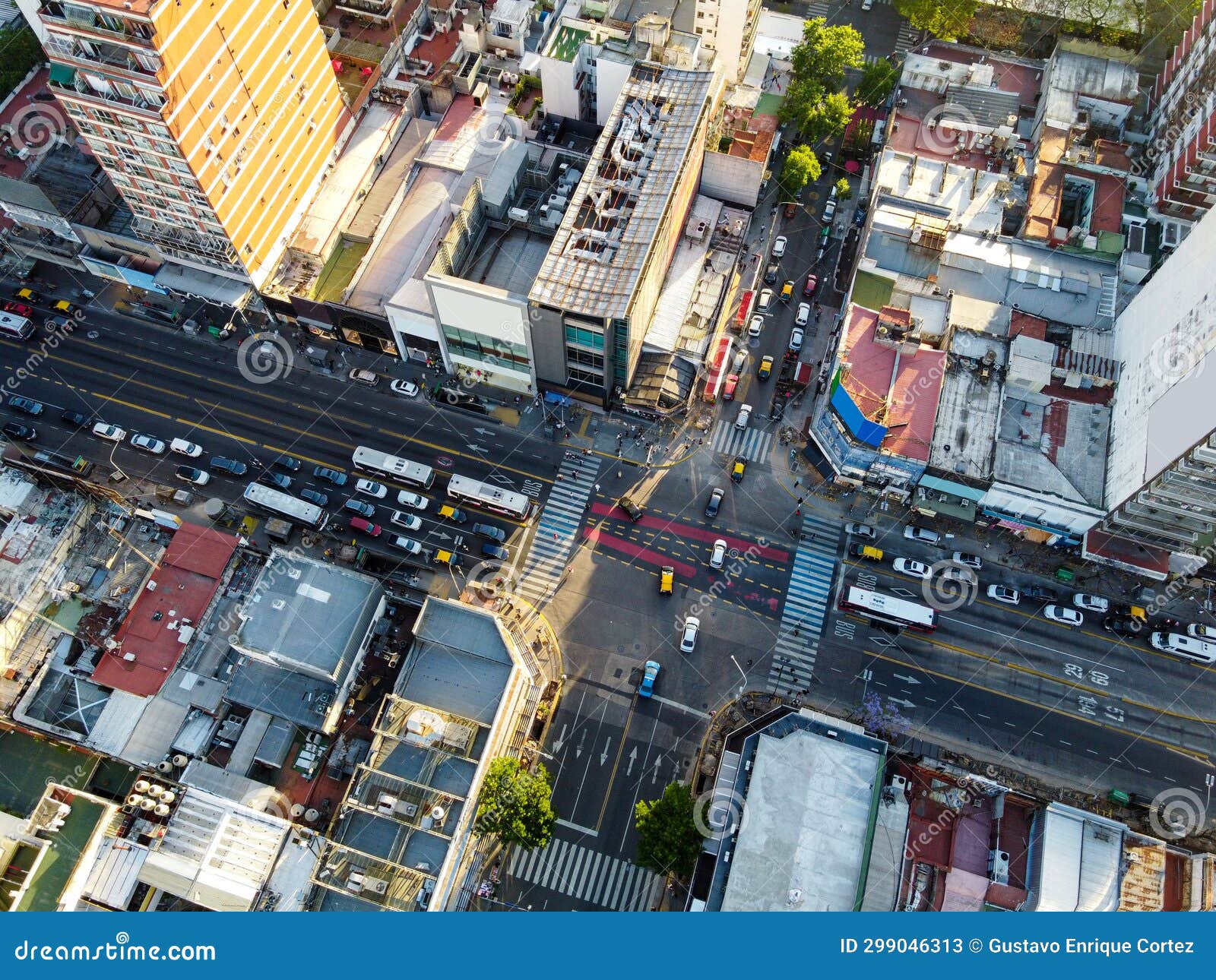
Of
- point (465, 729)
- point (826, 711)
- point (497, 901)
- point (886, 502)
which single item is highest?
point (886, 502)

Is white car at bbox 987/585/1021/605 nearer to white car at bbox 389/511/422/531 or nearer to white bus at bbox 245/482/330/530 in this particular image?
white car at bbox 389/511/422/531

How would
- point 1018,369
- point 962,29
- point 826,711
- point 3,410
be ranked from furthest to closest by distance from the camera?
1. point 962,29
2. point 3,410
3. point 1018,369
4. point 826,711

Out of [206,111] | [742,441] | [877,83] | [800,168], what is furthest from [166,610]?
[877,83]

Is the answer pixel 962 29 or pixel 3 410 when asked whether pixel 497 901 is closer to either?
pixel 3 410

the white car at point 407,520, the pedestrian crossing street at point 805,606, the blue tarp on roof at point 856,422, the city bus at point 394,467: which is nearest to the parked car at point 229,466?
the city bus at point 394,467

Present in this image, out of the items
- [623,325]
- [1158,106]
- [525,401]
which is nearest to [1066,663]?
[623,325]

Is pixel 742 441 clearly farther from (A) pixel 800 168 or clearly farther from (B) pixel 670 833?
(B) pixel 670 833
